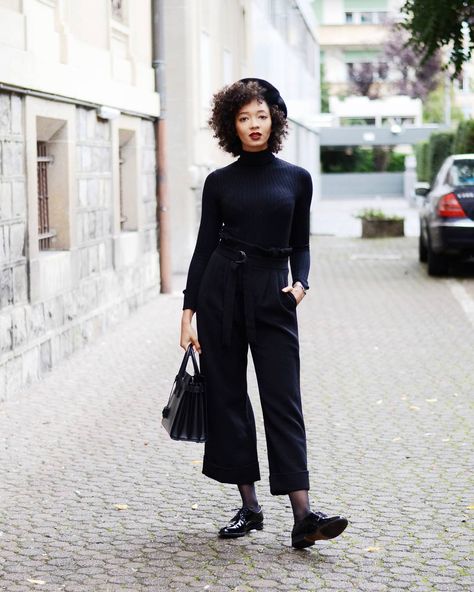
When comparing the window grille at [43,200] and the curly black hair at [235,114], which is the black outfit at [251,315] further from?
the window grille at [43,200]

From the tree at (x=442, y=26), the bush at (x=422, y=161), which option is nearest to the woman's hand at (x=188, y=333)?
the tree at (x=442, y=26)

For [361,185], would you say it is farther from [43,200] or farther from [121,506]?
[121,506]

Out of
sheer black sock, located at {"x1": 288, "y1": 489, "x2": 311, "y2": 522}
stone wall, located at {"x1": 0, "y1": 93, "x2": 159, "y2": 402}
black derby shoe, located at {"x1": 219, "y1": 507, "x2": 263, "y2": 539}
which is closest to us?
sheer black sock, located at {"x1": 288, "y1": 489, "x2": 311, "y2": 522}

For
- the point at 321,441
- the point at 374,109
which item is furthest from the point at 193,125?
the point at 374,109

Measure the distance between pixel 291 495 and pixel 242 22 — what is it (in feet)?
74.9

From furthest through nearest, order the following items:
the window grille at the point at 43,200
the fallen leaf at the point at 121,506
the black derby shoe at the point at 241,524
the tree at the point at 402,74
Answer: the tree at the point at 402,74 → the window grille at the point at 43,200 → the fallen leaf at the point at 121,506 → the black derby shoe at the point at 241,524

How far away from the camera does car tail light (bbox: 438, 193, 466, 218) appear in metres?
17.7

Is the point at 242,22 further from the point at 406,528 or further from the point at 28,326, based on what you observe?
the point at 406,528

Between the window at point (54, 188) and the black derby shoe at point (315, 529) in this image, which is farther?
the window at point (54, 188)

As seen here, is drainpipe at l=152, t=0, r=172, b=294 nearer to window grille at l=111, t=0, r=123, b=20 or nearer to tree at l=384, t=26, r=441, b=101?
window grille at l=111, t=0, r=123, b=20

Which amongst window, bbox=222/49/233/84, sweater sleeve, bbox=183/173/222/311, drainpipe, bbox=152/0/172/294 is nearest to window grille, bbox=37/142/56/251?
drainpipe, bbox=152/0/172/294

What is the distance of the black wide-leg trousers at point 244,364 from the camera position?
545 centimetres

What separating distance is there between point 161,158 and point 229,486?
10092mm

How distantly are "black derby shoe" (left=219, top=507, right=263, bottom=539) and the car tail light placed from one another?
12.4 m
